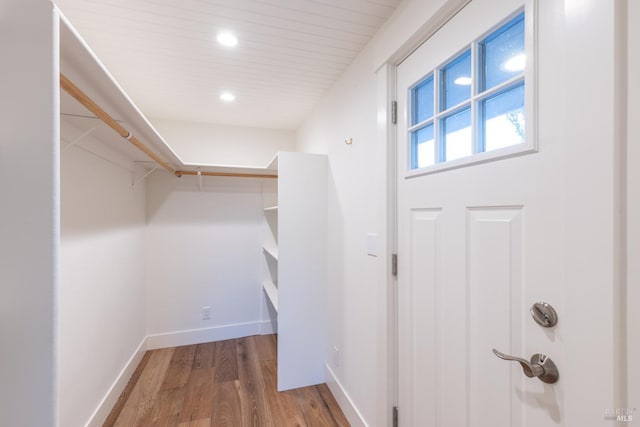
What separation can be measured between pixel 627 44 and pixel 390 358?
137 cm

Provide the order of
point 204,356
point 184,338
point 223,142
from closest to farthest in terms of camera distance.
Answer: point 204,356 → point 184,338 → point 223,142

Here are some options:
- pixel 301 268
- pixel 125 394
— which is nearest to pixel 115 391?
pixel 125 394

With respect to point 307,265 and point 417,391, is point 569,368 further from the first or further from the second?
point 307,265

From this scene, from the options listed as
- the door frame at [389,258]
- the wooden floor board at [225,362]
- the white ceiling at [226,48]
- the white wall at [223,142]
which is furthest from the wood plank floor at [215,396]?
the white ceiling at [226,48]

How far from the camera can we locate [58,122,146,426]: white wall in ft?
4.64

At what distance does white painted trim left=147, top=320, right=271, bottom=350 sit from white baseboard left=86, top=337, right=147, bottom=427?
17 centimetres

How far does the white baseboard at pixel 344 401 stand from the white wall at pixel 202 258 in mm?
1216

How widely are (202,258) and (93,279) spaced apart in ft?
4.05

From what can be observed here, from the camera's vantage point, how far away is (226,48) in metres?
1.64

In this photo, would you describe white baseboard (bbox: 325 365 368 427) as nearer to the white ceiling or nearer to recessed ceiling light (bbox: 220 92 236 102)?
the white ceiling

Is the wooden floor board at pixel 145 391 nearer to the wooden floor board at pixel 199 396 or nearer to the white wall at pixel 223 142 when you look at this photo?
the wooden floor board at pixel 199 396

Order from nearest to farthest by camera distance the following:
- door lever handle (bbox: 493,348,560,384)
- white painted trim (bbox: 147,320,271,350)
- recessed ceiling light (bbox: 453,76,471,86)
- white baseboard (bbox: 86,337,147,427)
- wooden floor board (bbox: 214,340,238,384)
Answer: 1. door lever handle (bbox: 493,348,560,384)
2. recessed ceiling light (bbox: 453,76,471,86)
3. white baseboard (bbox: 86,337,147,427)
4. wooden floor board (bbox: 214,340,238,384)
5. white painted trim (bbox: 147,320,271,350)

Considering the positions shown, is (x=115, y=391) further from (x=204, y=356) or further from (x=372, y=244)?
(x=372, y=244)

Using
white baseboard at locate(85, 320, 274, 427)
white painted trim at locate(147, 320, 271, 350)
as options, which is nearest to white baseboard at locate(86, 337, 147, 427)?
white baseboard at locate(85, 320, 274, 427)
